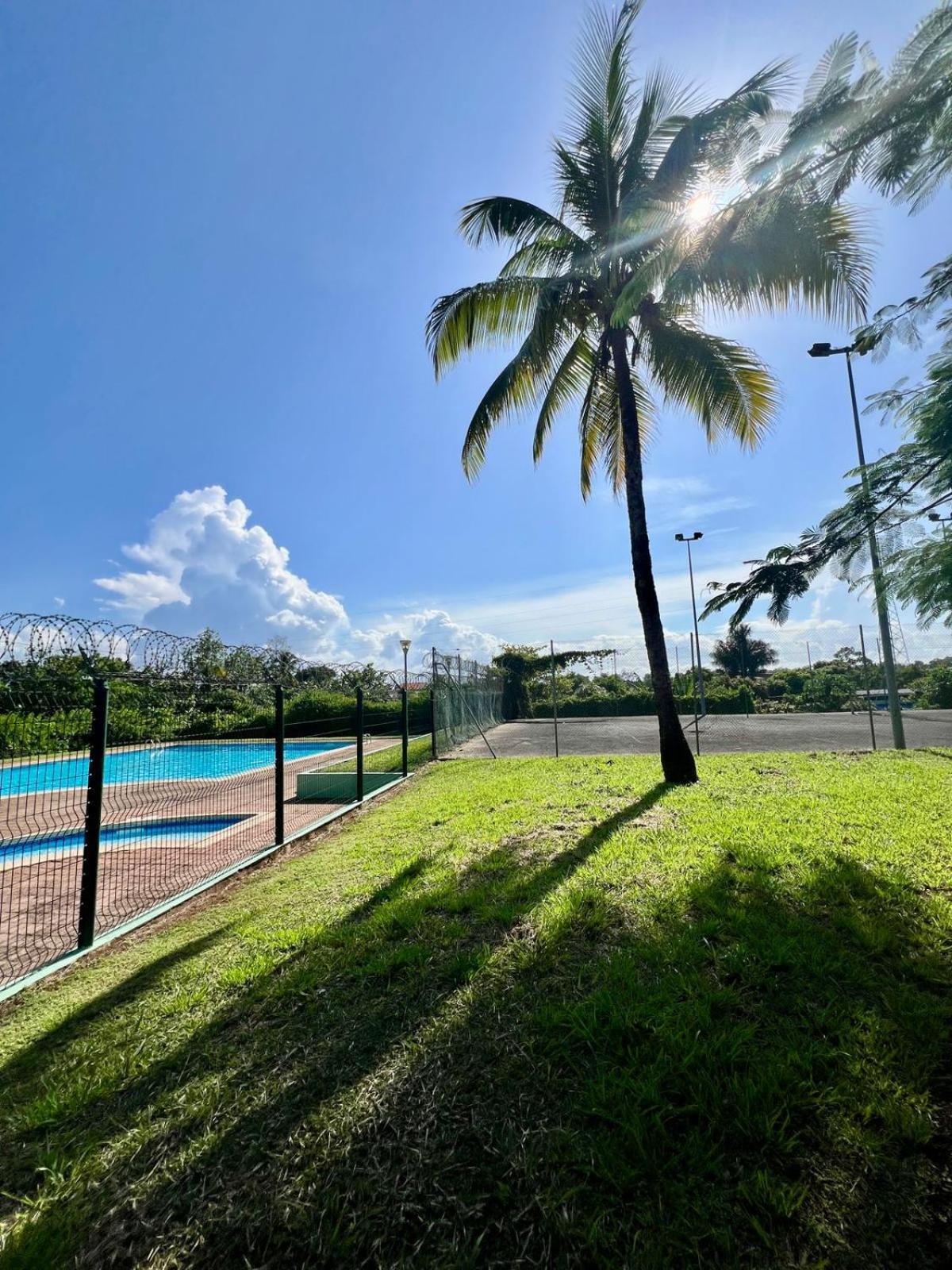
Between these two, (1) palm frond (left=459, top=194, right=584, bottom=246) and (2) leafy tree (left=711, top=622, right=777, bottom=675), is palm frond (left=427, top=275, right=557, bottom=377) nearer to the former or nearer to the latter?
(1) palm frond (left=459, top=194, right=584, bottom=246)

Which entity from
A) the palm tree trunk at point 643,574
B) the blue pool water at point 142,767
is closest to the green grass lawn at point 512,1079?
the blue pool water at point 142,767

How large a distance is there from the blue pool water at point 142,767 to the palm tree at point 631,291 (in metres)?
5.80

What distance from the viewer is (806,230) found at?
12.4ft

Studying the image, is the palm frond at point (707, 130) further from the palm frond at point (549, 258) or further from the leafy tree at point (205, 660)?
the leafy tree at point (205, 660)

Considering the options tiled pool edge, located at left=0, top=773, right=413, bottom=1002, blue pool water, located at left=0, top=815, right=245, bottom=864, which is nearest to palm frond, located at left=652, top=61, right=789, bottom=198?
tiled pool edge, located at left=0, top=773, right=413, bottom=1002

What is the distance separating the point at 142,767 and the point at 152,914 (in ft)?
5.39

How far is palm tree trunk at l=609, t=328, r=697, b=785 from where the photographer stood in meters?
7.34

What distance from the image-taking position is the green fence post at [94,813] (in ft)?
12.0

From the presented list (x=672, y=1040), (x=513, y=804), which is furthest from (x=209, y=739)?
(x=672, y=1040)

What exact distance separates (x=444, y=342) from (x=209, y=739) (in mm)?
6229

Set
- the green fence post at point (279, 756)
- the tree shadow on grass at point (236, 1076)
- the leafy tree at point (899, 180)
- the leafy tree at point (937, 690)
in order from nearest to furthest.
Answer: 1. the tree shadow on grass at point (236, 1076)
2. the leafy tree at point (899, 180)
3. the green fence post at point (279, 756)
4. the leafy tree at point (937, 690)

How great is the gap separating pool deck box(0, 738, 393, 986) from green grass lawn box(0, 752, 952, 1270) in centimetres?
79

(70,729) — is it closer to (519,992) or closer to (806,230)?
(519,992)

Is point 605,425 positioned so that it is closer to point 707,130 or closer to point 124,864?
point 707,130
